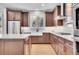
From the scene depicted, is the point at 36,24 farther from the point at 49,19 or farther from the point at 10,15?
the point at 10,15

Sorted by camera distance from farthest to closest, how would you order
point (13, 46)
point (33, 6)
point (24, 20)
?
point (24, 20)
point (33, 6)
point (13, 46)

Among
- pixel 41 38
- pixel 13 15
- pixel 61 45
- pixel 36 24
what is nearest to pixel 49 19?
pixel 36 24

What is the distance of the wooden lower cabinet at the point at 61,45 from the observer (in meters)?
2.11

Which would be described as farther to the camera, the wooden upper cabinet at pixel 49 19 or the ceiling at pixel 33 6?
the wooden upper cabinet at pixel 49 19

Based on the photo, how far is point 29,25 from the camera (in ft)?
8.84

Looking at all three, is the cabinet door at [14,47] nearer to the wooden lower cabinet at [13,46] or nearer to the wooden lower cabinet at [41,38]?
the wooden lower cabinet at [13,46]

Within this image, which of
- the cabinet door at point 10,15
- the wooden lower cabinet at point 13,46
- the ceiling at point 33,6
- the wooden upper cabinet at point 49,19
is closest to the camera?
the wooden lower cabinet at point 13,46

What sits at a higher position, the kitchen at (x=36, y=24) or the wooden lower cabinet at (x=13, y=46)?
the kitchen at (x=36, y=24)

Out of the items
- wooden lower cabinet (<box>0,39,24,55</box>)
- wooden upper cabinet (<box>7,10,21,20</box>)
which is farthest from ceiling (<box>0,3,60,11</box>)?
wooden lower cabinet (<box>0,39,24,55</box>)

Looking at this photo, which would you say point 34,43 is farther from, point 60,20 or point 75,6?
point 75,6

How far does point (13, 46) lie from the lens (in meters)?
2.28

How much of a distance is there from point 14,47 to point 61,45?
0.86 m

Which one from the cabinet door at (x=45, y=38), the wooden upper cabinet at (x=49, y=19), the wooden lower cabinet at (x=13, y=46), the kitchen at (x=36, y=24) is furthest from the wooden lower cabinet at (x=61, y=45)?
the wooden lower cabinet at (x=13, y=46)

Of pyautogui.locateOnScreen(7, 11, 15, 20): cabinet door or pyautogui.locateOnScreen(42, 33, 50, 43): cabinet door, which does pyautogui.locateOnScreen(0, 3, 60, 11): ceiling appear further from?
pyautogui.locateOnScreen(42, 33, 50, 43): cabinet door
